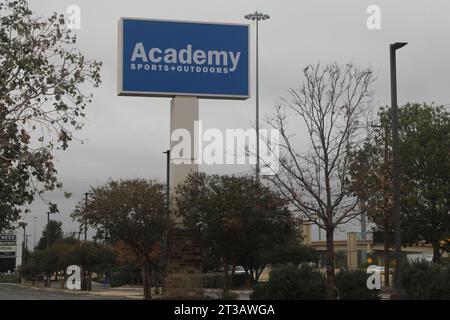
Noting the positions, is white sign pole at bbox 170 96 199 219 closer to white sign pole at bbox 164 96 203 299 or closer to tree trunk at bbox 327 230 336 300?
white sign pole at bbox 164 96 203 299

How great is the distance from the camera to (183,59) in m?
27.2

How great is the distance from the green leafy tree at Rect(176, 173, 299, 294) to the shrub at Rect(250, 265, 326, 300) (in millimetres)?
5498

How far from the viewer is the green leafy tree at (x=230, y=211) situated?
30109mm

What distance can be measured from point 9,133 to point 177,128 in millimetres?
14066

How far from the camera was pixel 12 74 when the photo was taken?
45.3 feet

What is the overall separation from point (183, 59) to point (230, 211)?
24.9ft

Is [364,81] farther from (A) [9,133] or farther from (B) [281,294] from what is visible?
(A) [9,133]

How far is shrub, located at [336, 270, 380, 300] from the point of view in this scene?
75.7 ft

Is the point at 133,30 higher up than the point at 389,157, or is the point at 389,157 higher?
the point at 133,30

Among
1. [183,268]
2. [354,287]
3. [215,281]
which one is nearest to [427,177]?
[354,287]

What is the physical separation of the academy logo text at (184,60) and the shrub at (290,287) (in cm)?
882

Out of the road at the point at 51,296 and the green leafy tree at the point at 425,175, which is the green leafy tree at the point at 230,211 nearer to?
the green leafy tree at the point at 425,175

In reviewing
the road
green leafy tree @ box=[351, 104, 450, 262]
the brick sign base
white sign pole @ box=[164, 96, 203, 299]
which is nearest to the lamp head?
white sign pole @ box=[164, 96, 203, 299]
